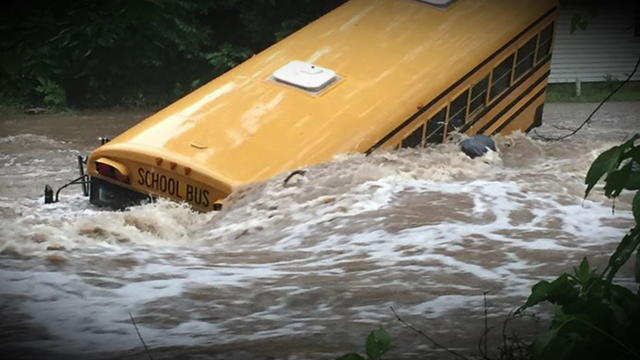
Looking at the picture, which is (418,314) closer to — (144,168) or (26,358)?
(26,358)

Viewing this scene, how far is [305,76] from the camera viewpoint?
7.81 m

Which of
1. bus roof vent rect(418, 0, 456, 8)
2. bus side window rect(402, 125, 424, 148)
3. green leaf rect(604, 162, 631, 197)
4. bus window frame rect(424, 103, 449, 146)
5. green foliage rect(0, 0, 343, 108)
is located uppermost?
green foliage rect(0, 0, 343, 108)

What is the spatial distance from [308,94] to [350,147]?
0.83 meters

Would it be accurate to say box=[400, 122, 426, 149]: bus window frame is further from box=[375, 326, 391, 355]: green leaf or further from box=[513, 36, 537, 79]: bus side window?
box=[375, 326, 391, 355]: green leaf

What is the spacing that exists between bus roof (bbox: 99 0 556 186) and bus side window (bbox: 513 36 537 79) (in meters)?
0.27

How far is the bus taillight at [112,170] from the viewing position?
7.25 m

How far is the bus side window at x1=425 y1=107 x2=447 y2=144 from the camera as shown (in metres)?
7.75

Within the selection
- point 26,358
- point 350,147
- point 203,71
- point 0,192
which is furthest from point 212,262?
point 203,71

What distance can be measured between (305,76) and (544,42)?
3.09 meters

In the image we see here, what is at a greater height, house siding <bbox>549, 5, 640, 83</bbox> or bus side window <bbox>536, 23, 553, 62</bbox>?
house siding <bbox>549, 5, 640, 83</bbox>

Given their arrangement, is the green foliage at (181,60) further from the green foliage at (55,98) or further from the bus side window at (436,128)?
the bus side window at (436,128)

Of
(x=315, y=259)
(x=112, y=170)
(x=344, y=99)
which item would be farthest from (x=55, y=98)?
(x=315, y=259)

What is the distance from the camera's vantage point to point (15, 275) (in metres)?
4.28

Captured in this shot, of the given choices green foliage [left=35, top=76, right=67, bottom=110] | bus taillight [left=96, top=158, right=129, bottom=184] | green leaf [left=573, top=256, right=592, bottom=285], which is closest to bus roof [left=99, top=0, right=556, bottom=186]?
bus taillight [left=96, top=158, right=129, bottom=184]
